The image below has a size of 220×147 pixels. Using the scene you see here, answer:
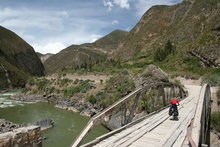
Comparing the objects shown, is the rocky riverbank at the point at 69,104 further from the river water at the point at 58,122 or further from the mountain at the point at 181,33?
the mountain at the point at 181,33

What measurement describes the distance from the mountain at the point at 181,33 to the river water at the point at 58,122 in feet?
71.3

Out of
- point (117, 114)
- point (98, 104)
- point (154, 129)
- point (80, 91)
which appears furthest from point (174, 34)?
point (154, 129)

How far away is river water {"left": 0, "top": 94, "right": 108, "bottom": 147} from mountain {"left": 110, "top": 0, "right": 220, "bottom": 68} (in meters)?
21.7

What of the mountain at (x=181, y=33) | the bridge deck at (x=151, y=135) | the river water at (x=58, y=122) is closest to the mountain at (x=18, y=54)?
the mountain at (x=181, y=33)

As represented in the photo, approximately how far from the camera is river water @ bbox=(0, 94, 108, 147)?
15.9 m

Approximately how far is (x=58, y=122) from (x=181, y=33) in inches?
1787

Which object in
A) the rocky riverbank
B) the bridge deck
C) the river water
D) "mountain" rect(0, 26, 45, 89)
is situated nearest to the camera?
the bridge deck

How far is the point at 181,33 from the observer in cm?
5759

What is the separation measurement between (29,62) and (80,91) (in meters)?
94.9

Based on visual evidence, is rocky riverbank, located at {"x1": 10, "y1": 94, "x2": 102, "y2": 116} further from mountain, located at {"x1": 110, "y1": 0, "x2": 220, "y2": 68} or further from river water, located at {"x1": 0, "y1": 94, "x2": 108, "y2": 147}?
mountain, located at {"x1": 110, "y1": 0, "x2": 220, "y2": 68}

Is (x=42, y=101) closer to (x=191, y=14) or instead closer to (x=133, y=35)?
(x=191, y=14)

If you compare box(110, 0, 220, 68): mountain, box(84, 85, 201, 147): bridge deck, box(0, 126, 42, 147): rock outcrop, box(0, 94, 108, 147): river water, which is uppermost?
box(110, 0, 220, 68): mountain

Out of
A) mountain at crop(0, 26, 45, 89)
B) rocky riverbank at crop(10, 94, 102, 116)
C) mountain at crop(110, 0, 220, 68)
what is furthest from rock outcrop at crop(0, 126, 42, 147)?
mountain at crop(0, 26, 45, 89)

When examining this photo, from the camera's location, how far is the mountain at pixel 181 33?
3792cm
